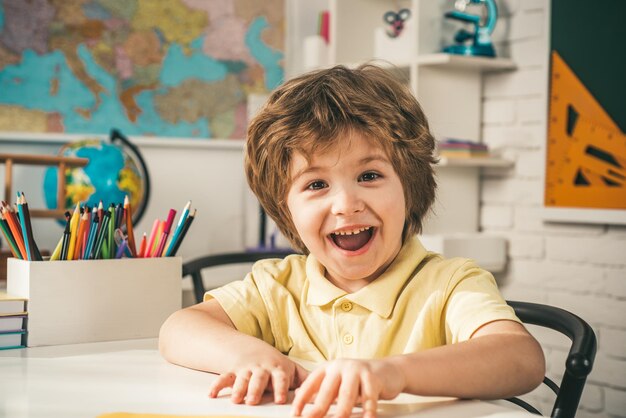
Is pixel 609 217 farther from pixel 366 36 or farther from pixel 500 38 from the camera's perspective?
pixel 366 36

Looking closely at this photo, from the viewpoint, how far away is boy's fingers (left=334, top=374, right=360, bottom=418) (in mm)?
658

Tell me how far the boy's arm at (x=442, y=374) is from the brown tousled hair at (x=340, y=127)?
0.88 feet

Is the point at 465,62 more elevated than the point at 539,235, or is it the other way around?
the point at 465,62

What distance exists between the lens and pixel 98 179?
216 cm

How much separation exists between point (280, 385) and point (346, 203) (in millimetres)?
264

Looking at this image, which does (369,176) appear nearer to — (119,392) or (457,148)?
(119,392)

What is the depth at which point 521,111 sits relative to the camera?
243cm

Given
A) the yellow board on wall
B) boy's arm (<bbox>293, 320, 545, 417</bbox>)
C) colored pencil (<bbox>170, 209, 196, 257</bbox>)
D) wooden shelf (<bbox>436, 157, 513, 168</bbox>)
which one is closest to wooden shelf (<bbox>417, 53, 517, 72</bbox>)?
the yellow board on wall

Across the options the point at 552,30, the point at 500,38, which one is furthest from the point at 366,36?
the point at 552,30

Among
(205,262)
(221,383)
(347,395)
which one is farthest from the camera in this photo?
(205,262)

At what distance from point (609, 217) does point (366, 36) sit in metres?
1.04

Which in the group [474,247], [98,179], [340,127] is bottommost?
[474,247]

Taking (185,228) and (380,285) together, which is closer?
(380,285)

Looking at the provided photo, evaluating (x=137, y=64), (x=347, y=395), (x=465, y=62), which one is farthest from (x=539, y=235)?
(x=347, y=395)
